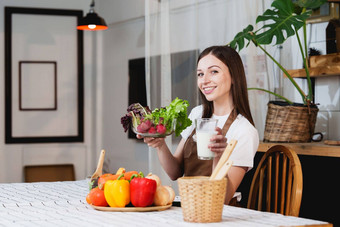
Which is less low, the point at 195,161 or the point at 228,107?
the point at 228,107

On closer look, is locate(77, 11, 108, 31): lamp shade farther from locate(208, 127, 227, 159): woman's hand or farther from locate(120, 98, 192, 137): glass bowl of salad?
locate(208, 127, 227, 159): woman's hand

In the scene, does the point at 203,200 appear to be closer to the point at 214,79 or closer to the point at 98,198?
the point at 98,198

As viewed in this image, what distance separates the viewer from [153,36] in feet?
12.5

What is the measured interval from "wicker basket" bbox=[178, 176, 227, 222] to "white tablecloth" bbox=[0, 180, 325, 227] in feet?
0.10

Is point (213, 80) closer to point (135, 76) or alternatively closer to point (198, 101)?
point (198, 101)

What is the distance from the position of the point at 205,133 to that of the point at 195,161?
0.58m

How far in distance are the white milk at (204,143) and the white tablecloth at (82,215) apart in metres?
0.22

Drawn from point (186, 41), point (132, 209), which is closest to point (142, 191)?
point (132, 209)

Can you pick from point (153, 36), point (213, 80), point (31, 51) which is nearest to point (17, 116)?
point (31, 51)

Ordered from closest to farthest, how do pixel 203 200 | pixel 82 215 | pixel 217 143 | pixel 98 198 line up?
pixel 203 200, pixel 82 215, pixel 98 198, pixel 217 143

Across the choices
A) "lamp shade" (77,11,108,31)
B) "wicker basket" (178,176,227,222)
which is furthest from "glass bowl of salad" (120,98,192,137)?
"lamp shade" (77,11,108,31)

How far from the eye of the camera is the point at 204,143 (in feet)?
6.52

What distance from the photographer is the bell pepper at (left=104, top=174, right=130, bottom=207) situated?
185cm

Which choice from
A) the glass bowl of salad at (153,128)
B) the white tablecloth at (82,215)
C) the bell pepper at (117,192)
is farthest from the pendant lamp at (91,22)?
the bell pepper at (117,192)
